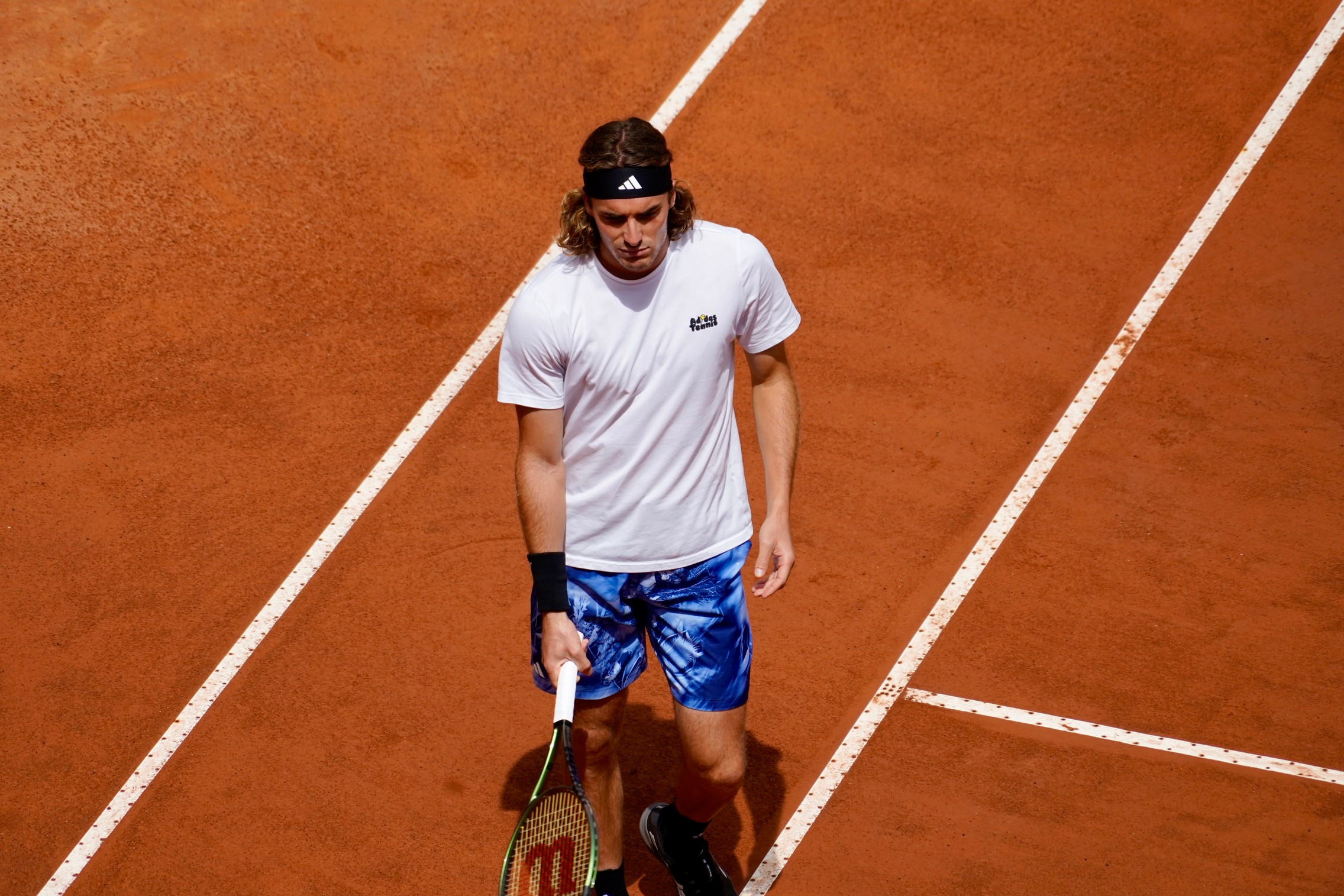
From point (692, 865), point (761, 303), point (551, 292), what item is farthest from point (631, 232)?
point (692, 865)

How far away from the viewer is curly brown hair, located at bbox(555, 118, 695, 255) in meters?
3.83

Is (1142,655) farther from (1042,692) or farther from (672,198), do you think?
(672,198)

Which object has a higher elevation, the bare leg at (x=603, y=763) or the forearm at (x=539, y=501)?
the forearm at (x=539, y=501)

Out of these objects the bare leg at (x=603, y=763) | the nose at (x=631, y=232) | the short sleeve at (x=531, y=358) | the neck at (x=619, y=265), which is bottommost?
the bare leg at (x=603, y=763)

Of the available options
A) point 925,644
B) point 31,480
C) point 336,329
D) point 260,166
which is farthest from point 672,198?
point 260,166

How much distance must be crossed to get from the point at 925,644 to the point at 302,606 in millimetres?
3099

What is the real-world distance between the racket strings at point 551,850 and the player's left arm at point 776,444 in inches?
38.7

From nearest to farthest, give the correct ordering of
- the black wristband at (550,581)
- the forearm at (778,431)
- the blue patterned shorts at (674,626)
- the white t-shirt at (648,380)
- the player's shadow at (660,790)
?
the white t-shirt at (648,380) → the black wristband at (550,581) → the blue patterned shorts at (674,626) → the forearm at (778,431) → the player's shadow at (660,790)

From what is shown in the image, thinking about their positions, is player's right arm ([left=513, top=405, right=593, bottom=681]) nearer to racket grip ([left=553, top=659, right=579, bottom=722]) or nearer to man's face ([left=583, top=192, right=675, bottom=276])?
racket grip ([left=553, top=659, right=579, bottom=722])

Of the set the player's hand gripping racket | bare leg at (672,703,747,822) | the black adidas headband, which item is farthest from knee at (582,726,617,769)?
the black adidas headband

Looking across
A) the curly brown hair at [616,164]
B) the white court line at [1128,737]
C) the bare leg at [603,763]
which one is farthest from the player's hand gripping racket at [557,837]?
the white court line at [1128,737]

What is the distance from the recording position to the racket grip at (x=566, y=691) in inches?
150

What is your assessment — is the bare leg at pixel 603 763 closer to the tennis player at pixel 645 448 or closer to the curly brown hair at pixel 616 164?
the tennis player at pixel 645 448

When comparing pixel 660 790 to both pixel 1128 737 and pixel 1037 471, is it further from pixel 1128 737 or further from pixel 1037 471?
pixel 1037 471
